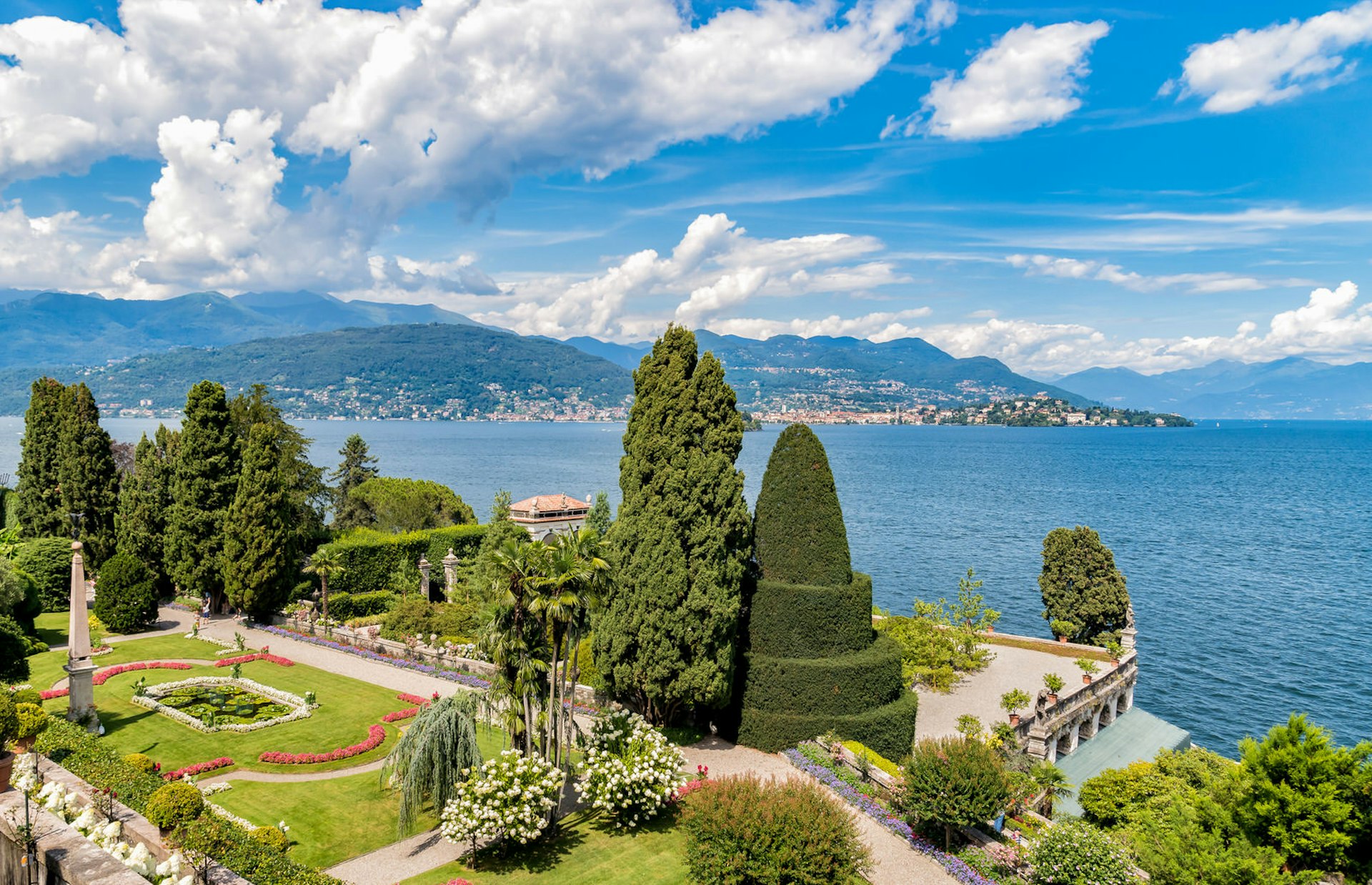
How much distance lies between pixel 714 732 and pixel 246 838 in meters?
14.0

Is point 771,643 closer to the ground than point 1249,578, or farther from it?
farther from it

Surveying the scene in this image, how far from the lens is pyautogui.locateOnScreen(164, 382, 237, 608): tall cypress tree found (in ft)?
114

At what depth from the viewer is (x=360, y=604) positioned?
37.7m

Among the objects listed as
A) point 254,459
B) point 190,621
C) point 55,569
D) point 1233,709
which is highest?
point 254,459

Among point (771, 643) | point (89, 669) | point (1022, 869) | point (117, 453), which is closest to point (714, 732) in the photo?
point (771, 643)

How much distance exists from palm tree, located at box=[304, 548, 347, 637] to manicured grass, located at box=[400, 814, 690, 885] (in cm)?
2000

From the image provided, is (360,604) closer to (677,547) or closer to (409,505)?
(409,505)

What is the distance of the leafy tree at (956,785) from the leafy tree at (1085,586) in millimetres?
24578

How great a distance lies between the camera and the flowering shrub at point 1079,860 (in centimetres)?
1448

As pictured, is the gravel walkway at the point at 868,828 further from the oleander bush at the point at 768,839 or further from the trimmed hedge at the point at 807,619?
the trimmed hedge at the point at 807,619

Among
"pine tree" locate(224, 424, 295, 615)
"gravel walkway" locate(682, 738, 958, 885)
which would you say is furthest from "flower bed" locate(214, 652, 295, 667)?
"gravel walkway" locate(682, 738, 958, 885)

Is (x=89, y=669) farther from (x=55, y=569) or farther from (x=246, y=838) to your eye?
(x=55, y=569)

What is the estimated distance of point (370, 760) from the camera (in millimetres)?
19891

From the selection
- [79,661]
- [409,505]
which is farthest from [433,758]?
[409,505]
